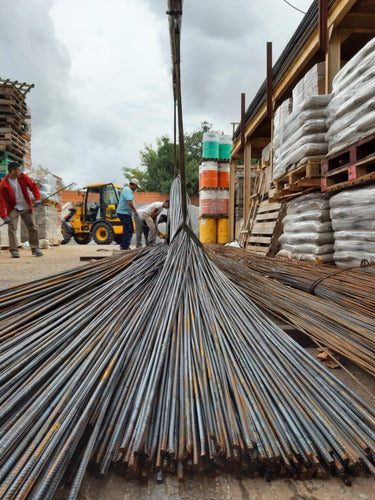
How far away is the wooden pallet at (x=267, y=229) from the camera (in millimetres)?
4371

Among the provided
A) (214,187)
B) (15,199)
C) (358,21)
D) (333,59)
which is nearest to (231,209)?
(214,187)

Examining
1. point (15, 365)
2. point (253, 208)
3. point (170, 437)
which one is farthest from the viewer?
point (253, 208)

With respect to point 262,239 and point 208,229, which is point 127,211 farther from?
point 262,239

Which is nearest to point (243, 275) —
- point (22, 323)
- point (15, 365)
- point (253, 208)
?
point (22, 323)

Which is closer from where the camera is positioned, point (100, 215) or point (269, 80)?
point (269, 80)

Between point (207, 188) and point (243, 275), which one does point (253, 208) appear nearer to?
point (207, 188)

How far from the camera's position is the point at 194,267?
197cm

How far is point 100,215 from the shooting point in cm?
1155

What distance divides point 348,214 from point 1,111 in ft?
27.3

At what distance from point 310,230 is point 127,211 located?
479cm

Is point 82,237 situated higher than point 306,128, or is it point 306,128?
point 306,128

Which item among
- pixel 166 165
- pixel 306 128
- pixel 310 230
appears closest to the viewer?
pixel 306 128

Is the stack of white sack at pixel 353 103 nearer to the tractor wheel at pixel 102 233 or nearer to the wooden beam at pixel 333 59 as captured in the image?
the wooden beam at pixel 333 59

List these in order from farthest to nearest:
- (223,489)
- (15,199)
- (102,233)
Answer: (102,233) → (15,199) → (223,489)
